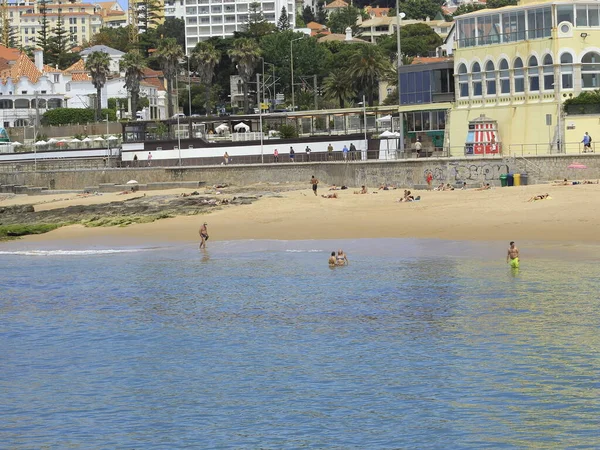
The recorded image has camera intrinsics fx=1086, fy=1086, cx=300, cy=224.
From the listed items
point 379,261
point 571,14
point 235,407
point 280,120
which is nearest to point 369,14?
point 280,120

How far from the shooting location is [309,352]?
2450cm

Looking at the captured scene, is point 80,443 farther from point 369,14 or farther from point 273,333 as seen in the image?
point 369,14

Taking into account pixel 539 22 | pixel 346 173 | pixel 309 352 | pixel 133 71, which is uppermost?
pixel 133 71

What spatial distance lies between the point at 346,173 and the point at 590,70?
A: 13224 millimetres

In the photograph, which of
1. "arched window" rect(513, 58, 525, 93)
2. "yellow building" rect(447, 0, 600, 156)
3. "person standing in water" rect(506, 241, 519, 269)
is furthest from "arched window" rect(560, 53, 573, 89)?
"person standing in water" rect(506, 241, 519, 269)

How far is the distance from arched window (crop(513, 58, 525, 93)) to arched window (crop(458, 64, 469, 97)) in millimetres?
3498

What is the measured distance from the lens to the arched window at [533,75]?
54.2 m

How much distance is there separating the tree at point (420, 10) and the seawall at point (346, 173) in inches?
5231

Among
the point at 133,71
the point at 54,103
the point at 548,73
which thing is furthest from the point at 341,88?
the point at 548,73

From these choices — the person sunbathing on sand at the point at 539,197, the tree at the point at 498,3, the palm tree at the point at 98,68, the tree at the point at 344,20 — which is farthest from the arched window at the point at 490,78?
the tree at the point at 344,20

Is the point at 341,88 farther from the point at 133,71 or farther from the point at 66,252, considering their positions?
the point at 66,252

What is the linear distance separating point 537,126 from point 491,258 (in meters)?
20.5

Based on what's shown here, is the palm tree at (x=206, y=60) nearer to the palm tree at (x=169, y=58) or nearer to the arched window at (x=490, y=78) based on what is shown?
the palm tree at (x=169, y=58)

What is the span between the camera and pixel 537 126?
53906mm
